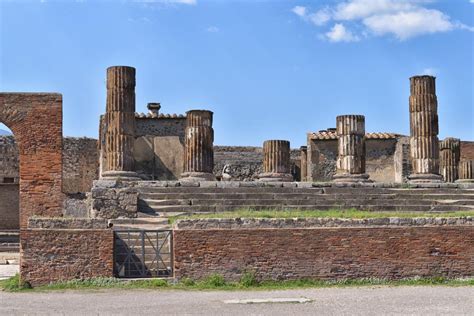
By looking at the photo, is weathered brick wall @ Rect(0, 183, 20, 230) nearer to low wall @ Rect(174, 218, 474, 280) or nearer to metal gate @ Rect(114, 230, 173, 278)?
metal gate @ Rect(114, 230, 173, 278)

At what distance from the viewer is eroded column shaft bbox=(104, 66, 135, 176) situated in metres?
17.2

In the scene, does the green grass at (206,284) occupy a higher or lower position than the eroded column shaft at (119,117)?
lower

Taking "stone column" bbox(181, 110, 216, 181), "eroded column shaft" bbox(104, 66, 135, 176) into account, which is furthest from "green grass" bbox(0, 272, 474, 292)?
"stone column" bbox(181, 110, 216, 181)

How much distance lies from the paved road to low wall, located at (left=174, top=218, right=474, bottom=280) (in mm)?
697

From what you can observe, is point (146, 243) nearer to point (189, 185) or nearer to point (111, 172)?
point (189, 185)

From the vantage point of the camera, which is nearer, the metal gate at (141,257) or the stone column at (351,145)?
the metal gate at (141,257)

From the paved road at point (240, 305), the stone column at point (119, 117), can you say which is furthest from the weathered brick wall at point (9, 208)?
the paved road at point (240, 305)

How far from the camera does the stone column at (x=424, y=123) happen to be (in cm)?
1933

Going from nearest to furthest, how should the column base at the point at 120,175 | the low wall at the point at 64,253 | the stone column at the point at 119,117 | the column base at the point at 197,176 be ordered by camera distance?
the low wall at the point at 64,253, the column base at the point at 120,175, the stone column at the point at 119,117, the column base at the point at 197,176

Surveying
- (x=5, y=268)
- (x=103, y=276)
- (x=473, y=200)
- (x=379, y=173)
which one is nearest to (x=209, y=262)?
(x=103, y=276)

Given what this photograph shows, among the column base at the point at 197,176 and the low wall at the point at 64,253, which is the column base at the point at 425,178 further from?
the low wall at the point at 64,253

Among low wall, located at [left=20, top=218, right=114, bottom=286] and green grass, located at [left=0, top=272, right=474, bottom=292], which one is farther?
low wall, located at [left=20, top=218, right=114, bottom=286]

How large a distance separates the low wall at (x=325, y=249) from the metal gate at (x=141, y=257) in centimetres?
50

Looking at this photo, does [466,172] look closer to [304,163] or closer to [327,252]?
[304,163]
